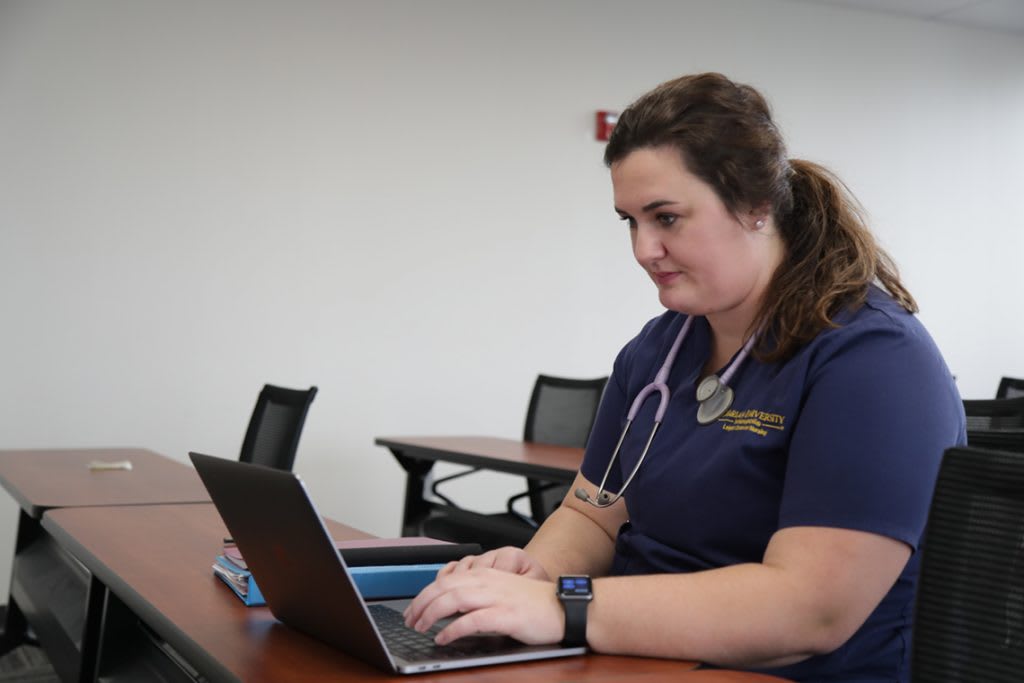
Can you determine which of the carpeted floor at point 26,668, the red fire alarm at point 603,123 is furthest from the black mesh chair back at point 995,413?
A: the red fire alarm at point 603,123

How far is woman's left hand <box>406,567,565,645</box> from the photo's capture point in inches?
40.0

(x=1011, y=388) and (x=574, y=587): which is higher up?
(x=1011, y=388)

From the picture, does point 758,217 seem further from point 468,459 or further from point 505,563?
point 468,459

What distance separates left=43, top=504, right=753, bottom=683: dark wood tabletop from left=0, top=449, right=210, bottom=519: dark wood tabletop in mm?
A: 355

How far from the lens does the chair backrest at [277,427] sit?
2.97 metres

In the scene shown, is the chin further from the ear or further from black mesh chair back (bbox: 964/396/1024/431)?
black mesh chair back (bbox: 964/396/1024/431)

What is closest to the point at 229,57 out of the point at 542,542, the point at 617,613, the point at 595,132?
the point at 595,132

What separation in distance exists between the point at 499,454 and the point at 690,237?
7.80 feet

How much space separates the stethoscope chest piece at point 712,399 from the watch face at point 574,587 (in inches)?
12.8

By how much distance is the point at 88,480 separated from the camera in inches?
103

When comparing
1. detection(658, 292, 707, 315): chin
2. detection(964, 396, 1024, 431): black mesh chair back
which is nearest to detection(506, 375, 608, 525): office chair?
detection(964, 396, 1024, 431): black mesh chair back

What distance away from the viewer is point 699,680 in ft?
3.17

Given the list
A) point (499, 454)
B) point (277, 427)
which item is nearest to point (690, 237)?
point (277, 427)

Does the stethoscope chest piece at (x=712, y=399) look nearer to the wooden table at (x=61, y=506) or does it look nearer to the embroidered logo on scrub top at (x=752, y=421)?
the embroidered logo on scrub top at (x=752, y=421)
